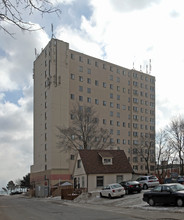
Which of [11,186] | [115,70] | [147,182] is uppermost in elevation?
[115,70]

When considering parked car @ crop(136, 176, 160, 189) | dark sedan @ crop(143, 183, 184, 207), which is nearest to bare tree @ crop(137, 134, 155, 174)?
parked car @ crop(136, 176, 160, 189)

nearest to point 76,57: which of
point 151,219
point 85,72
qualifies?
point 85,72

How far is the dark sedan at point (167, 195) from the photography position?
23.0 m

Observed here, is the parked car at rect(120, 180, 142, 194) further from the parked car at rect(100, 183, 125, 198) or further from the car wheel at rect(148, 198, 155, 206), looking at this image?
the car wheel at rect(148, 198, 155, 206)

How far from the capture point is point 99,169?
46.0 m

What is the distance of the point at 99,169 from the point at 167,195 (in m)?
22.7

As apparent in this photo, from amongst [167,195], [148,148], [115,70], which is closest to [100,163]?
[167,195]

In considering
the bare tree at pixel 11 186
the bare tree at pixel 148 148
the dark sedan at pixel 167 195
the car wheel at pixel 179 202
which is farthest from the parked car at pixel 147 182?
the bare tree at pixel 11 186

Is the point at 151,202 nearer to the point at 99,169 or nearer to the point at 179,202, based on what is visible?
the point at 179,202

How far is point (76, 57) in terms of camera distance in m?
88.9

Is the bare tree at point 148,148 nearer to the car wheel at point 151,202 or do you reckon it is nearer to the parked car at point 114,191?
the parked car at point 114,191

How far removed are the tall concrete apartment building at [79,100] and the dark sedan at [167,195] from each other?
183ft

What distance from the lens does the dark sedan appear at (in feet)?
75.3

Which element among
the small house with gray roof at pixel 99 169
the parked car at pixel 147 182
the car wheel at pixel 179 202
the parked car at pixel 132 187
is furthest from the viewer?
the small house with gray roof at pixel 99 169
